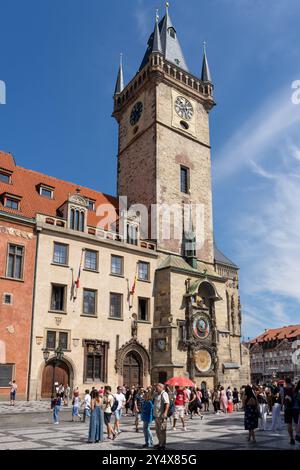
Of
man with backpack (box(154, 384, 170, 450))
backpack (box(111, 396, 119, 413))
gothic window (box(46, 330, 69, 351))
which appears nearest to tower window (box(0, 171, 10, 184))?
gothic window (box(46, 330, 69, 351))

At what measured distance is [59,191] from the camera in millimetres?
35562

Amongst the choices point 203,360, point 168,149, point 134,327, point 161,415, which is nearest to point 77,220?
point 134,327

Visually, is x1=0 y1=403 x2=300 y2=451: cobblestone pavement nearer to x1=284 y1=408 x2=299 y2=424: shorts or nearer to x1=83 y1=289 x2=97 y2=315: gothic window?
x1=284 y1=408 x2=299 y2=424: shorts

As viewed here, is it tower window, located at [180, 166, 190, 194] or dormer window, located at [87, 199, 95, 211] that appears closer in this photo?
dormer window, located at [87, 199, 95, 211]

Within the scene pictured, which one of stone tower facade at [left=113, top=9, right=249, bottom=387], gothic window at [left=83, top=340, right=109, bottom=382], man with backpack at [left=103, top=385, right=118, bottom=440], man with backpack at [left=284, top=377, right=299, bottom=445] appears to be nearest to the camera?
man with backpack at [left=284, top=377, right=299, bottom=445]

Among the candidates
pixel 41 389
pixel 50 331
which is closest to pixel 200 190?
pixel 50 331

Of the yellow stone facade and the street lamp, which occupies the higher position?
the yellow stone facade

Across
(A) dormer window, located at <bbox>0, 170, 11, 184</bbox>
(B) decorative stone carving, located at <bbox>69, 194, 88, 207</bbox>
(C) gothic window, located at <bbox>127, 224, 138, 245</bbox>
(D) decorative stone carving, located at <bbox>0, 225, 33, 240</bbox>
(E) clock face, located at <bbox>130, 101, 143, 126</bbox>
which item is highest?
Answer: (E) clock face, located at <bbox>130, 101, 143, 126</bbox>

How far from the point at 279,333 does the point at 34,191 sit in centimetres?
8037

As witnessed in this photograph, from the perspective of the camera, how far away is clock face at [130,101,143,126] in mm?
43125

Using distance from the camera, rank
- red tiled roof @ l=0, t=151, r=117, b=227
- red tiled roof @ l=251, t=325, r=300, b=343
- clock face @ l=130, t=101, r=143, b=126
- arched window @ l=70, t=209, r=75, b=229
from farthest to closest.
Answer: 1. red tiled roof @ l=251, t=325, r=300, b=343
2. clock face @ l=130, t=101, r=143, b=126
3. arched window @ l=70, t=209, r=75, b=229
4. red tiled roof @ l=0, t=151, r=117, b=227

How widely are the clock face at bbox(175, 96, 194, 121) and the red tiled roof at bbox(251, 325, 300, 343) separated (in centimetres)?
6619

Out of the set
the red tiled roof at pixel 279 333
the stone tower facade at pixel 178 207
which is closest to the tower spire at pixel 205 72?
the stone tower facade at pixel 178 207
